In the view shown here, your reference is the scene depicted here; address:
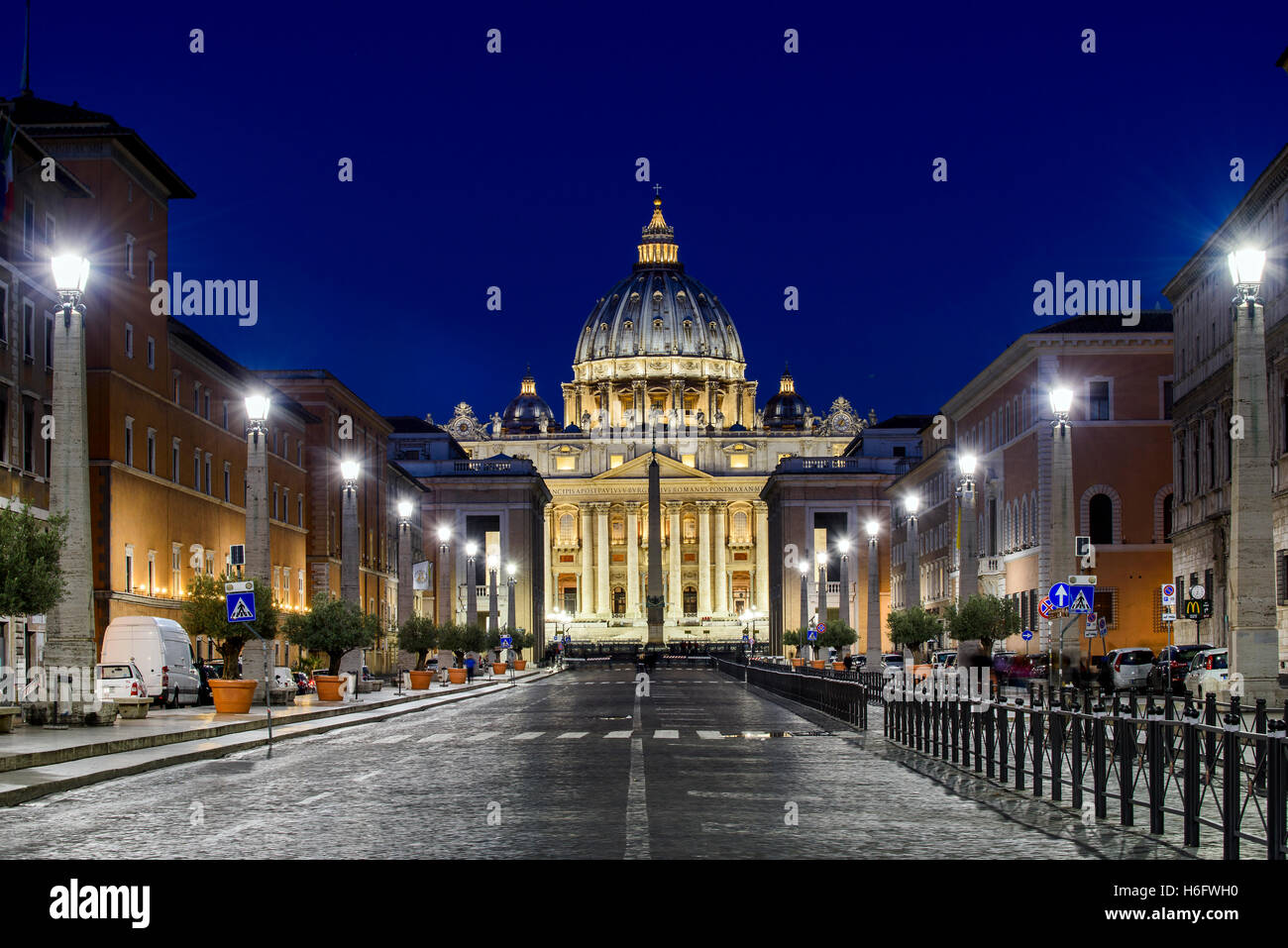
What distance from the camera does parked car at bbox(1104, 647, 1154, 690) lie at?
47875mm

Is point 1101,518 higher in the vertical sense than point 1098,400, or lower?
lower

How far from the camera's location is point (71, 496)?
90.4 ft

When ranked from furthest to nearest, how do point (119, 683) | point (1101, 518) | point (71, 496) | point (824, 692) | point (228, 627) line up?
point (1101, 518), point (228, 627), point (824, 692), point (119, 683), point (71, 496)

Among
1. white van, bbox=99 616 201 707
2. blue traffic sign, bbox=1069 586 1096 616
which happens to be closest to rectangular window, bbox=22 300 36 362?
→ white van, bbox=99 616 201 707

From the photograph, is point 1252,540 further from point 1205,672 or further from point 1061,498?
point 1205,672

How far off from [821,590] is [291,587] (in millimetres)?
31359

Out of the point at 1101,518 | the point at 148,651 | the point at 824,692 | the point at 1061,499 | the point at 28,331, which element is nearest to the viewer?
the point at 1061,499

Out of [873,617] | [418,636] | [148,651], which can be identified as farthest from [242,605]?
[873,617]

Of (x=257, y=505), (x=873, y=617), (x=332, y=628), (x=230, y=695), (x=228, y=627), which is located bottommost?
(x=230, y=695)

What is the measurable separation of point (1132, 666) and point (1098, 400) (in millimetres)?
29600

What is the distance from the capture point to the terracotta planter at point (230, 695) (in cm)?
3600
